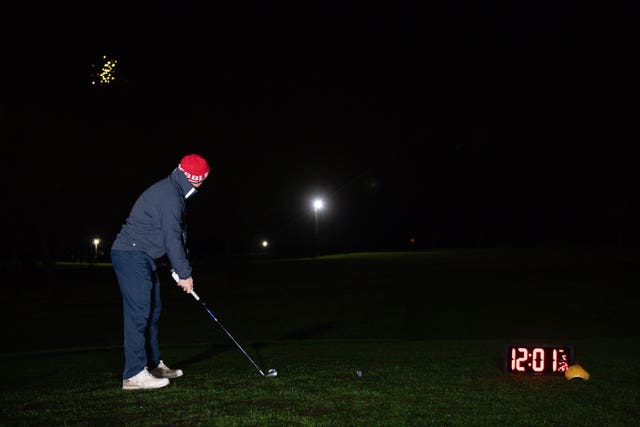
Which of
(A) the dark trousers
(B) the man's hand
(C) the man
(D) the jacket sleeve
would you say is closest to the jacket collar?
(C) the man

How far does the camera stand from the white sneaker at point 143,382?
21.1 ft

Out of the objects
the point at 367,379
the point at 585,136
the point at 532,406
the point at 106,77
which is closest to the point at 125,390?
the point at 367,379

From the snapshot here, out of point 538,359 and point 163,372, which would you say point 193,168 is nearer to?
point 163,372

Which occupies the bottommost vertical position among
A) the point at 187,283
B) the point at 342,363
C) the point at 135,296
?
the point at 342,363

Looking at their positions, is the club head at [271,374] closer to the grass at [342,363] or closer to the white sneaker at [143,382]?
the grass at [342,363]

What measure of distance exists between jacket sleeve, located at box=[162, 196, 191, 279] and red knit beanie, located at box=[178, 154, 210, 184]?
13.3 inches

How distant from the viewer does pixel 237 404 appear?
5.60 metres

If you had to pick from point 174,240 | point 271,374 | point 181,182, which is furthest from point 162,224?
point 271,374

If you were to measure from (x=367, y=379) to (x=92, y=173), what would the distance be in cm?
2694

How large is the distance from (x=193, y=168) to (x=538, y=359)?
406 centimetres

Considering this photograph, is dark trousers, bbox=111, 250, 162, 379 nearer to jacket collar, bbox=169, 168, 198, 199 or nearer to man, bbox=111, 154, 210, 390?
man, bbox=111, 154, 210, 390

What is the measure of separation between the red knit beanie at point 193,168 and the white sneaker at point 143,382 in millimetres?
2000

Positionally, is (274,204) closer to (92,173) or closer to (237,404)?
(92,173)

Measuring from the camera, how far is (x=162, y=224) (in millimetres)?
6691
